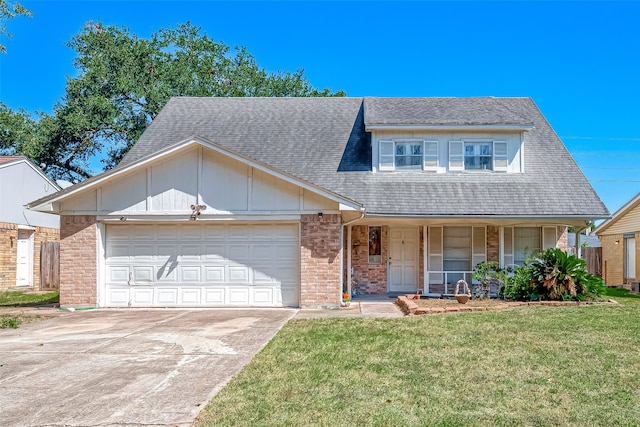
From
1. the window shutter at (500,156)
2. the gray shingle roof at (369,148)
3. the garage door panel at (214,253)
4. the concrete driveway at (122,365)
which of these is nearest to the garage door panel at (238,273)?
the garage door panel at (214,253)

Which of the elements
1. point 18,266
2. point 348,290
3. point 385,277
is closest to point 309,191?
point 348,290

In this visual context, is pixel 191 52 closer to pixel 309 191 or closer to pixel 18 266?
pixel 18 266

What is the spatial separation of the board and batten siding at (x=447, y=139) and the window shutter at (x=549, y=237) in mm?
1956

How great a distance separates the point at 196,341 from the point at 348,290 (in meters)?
6.64

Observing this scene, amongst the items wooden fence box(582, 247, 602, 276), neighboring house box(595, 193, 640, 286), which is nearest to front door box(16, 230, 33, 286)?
neighboring house box(595, 193, 640, 286)

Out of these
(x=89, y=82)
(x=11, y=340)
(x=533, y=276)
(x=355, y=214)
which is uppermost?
(x=89, y=82)

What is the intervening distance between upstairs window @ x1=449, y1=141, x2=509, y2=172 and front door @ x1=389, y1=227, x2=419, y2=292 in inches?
96.7

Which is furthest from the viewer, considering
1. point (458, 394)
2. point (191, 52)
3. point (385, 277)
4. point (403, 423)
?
point (191, 52)

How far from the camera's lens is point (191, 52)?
108ft

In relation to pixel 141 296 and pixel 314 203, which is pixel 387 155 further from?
pixel 141 296

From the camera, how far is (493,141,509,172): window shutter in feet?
54.5

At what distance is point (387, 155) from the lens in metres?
16.7

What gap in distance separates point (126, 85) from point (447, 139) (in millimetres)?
19798

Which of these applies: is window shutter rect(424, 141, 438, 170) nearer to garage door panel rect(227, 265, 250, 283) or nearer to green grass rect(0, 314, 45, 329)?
garage door panel rect(227, 265, 250, 283)
